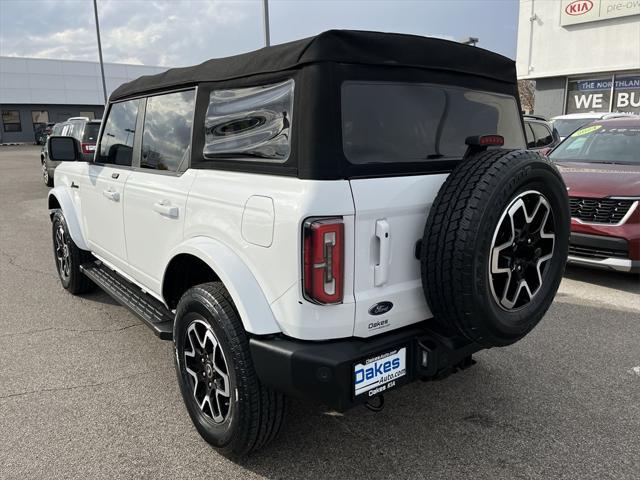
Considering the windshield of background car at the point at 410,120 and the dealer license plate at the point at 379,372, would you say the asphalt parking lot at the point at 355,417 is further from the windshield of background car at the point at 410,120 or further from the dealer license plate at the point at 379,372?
the windshield of background car at the point at 410,120

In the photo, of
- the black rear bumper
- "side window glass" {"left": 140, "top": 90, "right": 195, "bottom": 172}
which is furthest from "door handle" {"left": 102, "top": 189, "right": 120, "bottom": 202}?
the black rear bumper

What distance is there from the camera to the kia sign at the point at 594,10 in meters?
18.5

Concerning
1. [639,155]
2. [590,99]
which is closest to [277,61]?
[639,155]

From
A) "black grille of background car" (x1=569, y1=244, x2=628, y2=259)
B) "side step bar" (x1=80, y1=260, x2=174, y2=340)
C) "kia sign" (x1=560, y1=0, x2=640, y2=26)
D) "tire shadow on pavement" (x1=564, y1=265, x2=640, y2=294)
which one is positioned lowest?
"tire shadow on pavement" (x1=564, y1=265, x2=640, y2=294)

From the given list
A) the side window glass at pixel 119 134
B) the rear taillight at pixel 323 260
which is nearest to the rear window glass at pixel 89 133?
the side window glass at pixel 119 134

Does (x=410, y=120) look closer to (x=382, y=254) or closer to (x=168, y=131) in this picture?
(x=382, y=254)

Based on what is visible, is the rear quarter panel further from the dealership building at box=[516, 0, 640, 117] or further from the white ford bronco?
the dealership building at box=[516, 0, 640, 117]

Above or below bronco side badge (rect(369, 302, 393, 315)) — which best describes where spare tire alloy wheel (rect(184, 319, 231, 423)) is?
below

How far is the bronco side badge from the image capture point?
93.0 inches

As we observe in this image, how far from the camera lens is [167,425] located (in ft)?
9.95

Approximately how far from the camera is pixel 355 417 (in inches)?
122

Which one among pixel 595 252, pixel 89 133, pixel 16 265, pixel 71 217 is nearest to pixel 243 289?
pixel 71 217

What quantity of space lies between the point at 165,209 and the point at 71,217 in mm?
2249

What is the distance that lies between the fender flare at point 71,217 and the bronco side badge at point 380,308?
3.28m
